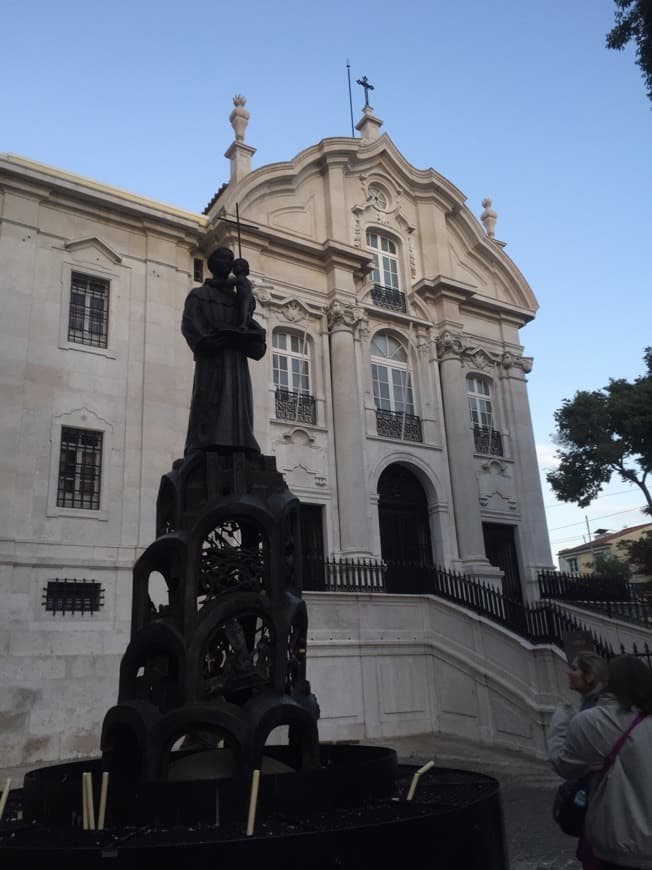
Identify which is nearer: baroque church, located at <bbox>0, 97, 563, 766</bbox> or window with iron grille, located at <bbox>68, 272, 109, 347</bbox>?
baroque church, located at <bbox>0, 97, 563, 766</bbox>

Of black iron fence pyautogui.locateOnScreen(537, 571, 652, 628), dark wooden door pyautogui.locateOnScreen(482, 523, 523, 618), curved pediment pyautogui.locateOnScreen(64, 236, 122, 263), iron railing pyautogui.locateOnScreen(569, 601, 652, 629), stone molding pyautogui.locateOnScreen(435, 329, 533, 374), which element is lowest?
iron railing pyautogui.locateOnScreen(569, 601, 652, 629)

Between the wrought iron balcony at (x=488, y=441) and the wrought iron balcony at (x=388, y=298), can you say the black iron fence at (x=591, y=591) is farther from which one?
the wrought iron balcony at (x=388, y=298)

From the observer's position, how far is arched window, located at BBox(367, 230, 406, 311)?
73.6ft

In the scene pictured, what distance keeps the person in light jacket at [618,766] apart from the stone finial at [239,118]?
20.8 m

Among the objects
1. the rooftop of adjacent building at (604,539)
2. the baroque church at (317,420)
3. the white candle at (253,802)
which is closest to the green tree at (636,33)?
the baroque church at (317,420)

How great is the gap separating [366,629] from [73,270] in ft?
36.4

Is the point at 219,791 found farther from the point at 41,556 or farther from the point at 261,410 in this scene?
the point at 261,410

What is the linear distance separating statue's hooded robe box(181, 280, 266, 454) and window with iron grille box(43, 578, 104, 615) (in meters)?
9.66

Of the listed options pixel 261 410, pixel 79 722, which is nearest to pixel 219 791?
pixel 79 722

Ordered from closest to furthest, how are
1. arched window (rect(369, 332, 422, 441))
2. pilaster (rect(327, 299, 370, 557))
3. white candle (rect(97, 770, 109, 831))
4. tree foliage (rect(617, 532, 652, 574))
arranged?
white candle (rect(97, 770, 109, 831)) < tree foliage (rect(617, 532, 652, 574)) < pilaster (rect(327, 299, 370, 557)) < arched window (rect(369, 332, 422, 441))

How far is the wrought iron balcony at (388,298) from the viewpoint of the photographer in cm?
A: 2226

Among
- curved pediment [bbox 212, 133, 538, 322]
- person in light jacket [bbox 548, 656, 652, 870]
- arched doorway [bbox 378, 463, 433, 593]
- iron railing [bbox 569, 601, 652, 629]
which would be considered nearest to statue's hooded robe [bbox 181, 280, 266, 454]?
person in light jacket [bbox 548, 656, 652, 870]

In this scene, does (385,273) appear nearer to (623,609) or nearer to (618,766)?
(623,609)

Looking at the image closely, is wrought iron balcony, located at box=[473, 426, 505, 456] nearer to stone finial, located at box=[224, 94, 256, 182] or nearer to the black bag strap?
stone finial, located at box=[224, 94, 256, 182]
